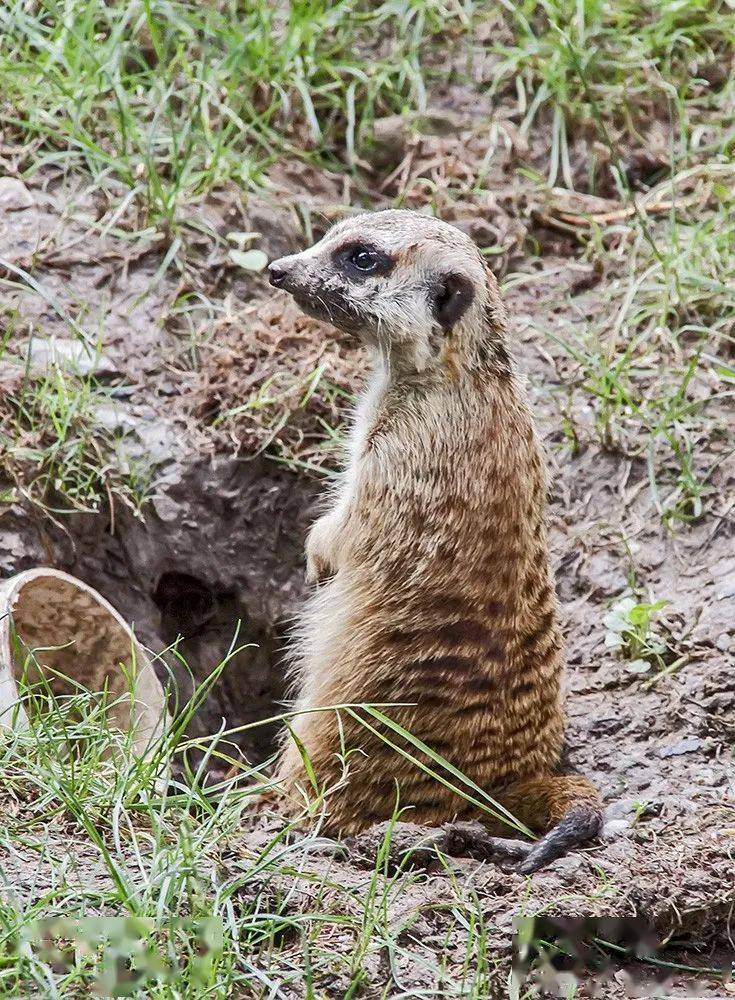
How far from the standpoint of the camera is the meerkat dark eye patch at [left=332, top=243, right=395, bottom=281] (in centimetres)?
360

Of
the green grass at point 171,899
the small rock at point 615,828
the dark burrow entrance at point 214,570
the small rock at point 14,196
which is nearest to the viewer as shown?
the green grass at point 171,899

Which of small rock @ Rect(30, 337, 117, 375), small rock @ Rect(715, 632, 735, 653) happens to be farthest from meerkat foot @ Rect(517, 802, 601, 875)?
small rock @ Rect(30, 337, 117, 375)

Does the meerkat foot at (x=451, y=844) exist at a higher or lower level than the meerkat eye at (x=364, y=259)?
lower

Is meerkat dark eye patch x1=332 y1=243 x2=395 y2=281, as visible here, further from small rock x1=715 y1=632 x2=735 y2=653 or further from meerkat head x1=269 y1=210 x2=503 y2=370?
small rock x1=715 y1=632 x2=735 y2=653

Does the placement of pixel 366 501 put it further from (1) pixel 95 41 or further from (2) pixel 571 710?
(1) pixel 95 41

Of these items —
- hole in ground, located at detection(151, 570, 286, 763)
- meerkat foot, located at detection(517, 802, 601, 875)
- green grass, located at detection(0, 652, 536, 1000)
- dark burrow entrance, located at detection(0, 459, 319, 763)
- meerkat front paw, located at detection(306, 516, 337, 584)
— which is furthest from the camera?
hole in ground, located at detection(151, 570, 286, 763)

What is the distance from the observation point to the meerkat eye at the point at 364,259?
A: 3.61 metres

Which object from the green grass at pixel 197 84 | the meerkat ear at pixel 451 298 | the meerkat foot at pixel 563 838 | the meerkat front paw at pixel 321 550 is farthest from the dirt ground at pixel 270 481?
the meerkat ear at pixel 451 298

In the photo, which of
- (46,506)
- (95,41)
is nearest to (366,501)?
(46,506)

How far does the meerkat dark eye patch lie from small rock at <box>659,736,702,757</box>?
5.02ft

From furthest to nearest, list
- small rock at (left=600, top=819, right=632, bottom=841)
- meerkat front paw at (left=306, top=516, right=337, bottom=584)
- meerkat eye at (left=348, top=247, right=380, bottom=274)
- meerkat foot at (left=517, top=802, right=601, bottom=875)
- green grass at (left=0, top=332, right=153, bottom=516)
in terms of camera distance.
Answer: green grass at (left=0, top=332, right=153, bottom=516)
meerkat front paw at (left=306, top=516, right=337, bottom=584)
meerkat eye at (left=348, top=247, right=380, bottom=274)
small rock at (left=600, top=819, right=632, bottom=841)
meerkat foot at (left=517, top=802, right=601, bottom=875)

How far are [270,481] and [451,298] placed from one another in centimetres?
124

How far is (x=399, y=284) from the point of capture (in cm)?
357

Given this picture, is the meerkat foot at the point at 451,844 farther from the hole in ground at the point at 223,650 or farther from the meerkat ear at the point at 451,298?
the hole in ground at the point at 223,650
